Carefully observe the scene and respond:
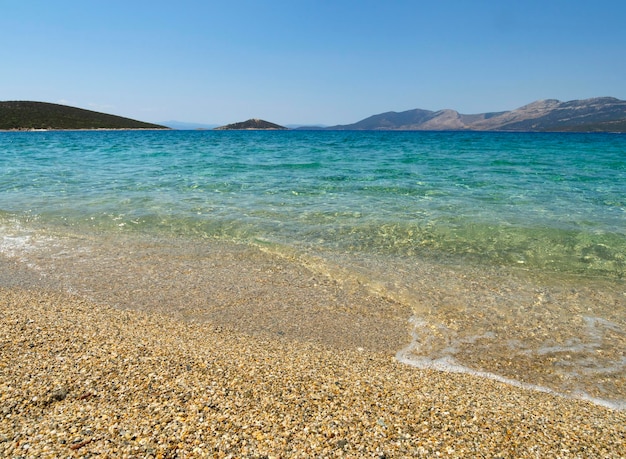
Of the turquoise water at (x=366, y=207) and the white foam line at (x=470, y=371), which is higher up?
the turquoise water at (x=366, y=207)

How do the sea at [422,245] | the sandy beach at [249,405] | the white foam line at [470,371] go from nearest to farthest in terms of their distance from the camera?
1. the sandy beach at [249,405]
2. the white foam line at [470,371]
3. the sea at [422,245]

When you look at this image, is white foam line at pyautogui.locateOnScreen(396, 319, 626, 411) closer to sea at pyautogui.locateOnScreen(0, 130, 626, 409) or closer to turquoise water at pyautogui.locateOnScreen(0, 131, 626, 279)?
sea at pyautogui.locateOnScreen(0, 130, 626, 409)

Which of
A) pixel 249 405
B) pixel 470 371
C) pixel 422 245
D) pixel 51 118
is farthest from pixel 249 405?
pixel 51 118

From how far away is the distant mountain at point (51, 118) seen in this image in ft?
272

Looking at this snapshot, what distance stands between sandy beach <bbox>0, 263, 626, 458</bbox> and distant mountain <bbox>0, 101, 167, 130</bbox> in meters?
98.8

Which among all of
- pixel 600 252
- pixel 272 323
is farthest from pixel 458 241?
pixel 272 323

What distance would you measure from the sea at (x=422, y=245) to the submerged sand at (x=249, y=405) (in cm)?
76

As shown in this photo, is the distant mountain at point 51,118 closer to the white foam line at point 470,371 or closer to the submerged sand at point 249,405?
the submerged sand at point 249,405

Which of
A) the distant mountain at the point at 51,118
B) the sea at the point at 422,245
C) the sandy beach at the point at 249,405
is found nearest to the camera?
the sandy beach at the point at 249,405

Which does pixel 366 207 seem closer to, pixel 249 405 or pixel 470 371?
pixel 470 371

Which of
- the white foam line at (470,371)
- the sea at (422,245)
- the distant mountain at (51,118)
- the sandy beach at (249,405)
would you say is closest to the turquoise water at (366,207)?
the sea at (422,245)

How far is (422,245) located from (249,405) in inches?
259

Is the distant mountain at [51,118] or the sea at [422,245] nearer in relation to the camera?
the sea at [422,245]

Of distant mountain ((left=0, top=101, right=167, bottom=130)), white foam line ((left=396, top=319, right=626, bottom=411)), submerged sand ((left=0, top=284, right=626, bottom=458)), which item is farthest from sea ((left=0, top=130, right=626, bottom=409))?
distant mountain ((left=0, top=101, right=167, bottom=130))
